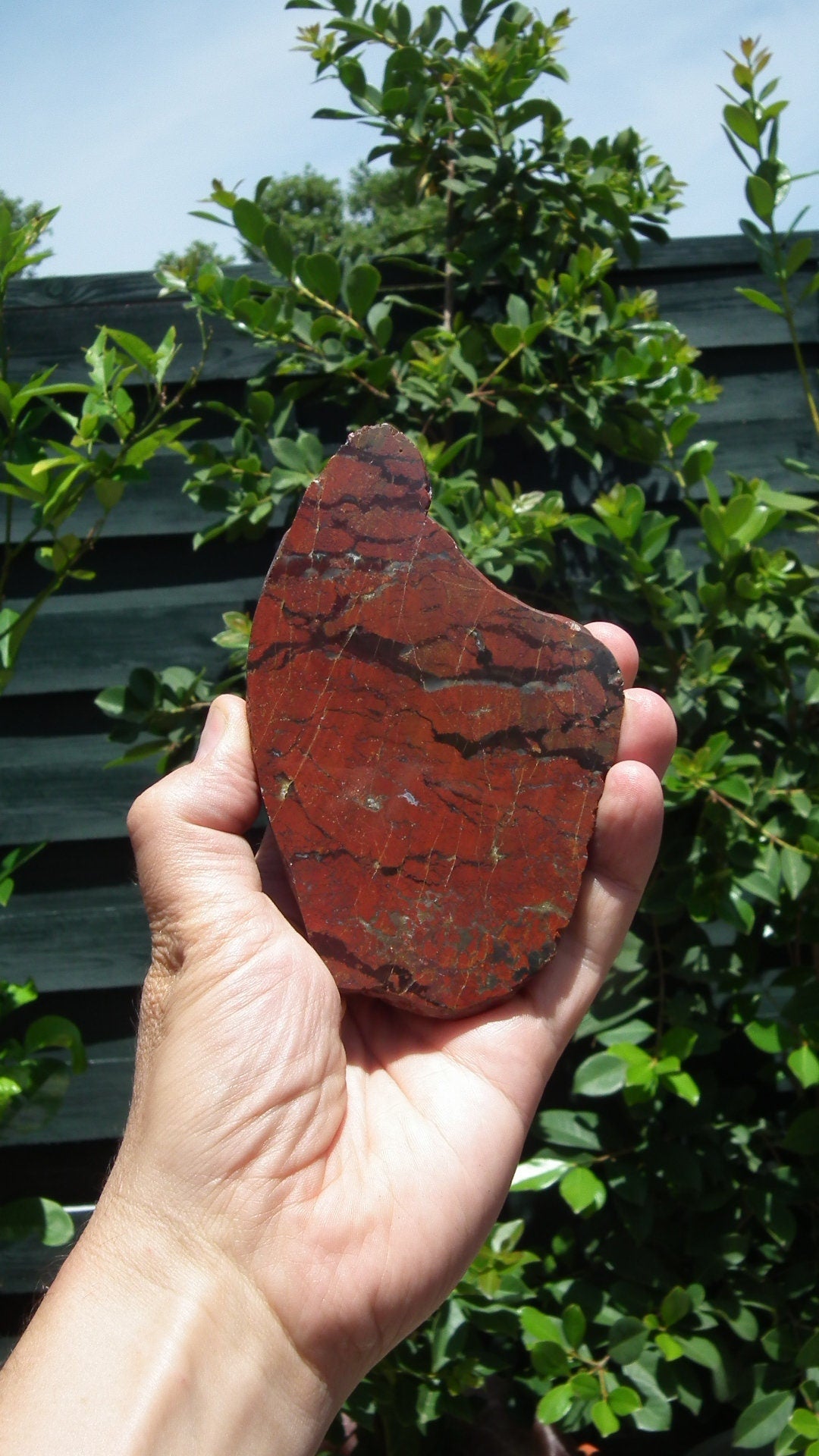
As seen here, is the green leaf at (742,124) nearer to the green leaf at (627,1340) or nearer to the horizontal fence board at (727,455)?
the horizontal fence board at (727,455)

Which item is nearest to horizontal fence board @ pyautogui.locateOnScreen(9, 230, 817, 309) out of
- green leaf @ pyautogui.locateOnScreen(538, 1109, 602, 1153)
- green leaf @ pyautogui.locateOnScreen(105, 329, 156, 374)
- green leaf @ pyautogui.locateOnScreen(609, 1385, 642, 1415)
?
green leaf @ pyautogui.locateOnScreen(105, 329, 156, 374)

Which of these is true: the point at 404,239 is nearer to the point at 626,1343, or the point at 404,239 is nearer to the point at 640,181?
the point at 640,181

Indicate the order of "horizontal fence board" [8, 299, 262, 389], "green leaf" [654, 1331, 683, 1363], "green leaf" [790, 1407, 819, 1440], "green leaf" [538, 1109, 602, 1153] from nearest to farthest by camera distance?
"green leaf" [790, 1407, 819, 1440]
"green leaf" [654, 1331, 683, 1363]
"green leaf" [538, 1109, 602, 1153]
"horizontal fence board" [8, 299, 262, 389]

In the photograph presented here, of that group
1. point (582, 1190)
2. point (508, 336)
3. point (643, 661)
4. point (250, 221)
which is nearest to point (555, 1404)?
point (582, 1190)

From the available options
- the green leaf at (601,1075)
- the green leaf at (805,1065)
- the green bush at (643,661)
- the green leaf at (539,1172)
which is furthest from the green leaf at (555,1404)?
the green leaf at (805,1065)

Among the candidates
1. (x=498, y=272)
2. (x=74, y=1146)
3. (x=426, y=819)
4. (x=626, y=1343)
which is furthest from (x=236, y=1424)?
(x=498, y=272)

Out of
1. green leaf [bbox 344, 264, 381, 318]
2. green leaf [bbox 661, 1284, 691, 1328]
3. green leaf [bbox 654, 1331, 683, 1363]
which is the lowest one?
A: green leaf [bbox 654, 1331, 683, 1363]

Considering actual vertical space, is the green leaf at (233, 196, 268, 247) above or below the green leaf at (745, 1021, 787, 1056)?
above

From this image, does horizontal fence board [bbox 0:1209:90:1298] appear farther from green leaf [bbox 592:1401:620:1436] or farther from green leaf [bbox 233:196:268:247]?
green leaf [bbox 233:196:268:247]
